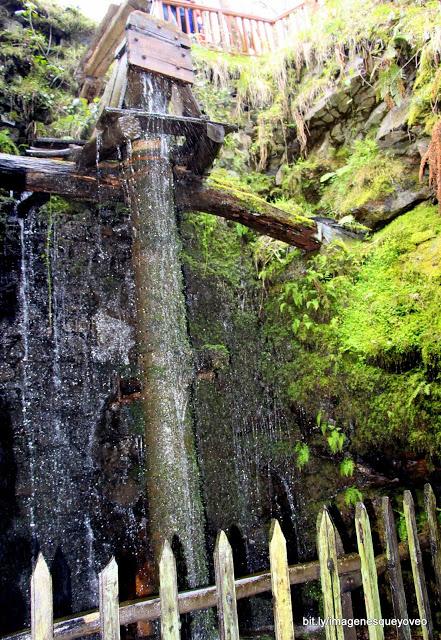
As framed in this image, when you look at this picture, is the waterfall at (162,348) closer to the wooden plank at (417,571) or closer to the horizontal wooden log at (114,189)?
the horizontal wooden log at (114,189)

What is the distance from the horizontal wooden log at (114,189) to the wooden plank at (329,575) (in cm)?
365

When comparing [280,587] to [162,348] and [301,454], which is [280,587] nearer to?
[162,348]

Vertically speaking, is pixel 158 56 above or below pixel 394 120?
below

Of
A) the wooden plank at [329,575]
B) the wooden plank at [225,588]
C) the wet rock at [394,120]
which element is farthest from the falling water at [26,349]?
the wet rock at [394,120]

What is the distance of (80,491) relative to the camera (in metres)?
5.73

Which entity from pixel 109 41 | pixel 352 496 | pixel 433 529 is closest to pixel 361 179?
pixel 109 41

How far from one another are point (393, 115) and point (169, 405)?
18.2 feet

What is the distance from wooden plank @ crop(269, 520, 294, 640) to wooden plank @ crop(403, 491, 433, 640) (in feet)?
3.77

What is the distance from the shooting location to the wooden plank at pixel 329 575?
9.39 ft

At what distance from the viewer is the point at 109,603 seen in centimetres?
230

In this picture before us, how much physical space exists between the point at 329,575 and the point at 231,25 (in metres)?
10.8

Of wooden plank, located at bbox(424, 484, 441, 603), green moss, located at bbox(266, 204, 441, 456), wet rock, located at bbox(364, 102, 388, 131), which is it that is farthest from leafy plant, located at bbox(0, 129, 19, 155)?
wooden plank, located at bbox(424, 484, 441, 603)

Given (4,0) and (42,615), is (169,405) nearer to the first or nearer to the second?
(42,615)

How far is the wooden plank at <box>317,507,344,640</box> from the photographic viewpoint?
9.39 ft
